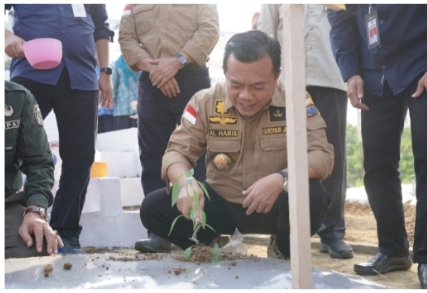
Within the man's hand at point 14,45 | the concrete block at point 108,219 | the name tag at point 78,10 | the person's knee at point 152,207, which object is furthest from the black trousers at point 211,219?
the concrete block at point 108,219

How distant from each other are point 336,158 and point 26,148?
1814 millimetres

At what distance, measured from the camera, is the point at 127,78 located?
7.11 metres

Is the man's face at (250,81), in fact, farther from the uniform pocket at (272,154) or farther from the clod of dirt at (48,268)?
the clod of dirt at (48,268)

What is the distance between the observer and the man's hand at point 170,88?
3.65 m

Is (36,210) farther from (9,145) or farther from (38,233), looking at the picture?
(9,145)

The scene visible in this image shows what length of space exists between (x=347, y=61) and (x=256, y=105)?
62 cm

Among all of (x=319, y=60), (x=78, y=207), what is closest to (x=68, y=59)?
(x=78, y=207)

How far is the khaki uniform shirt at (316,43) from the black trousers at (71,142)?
120 centimetres

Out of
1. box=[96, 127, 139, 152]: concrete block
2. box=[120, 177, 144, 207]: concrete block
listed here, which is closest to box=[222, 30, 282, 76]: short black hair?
box=[120, 177, 144, 207]: concrete block

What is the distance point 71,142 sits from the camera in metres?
3.50

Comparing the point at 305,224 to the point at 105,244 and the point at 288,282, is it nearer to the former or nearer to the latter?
the point at 288,282

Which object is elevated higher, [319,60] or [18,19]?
[18,19]

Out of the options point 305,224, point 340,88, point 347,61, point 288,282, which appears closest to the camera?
point 305,224

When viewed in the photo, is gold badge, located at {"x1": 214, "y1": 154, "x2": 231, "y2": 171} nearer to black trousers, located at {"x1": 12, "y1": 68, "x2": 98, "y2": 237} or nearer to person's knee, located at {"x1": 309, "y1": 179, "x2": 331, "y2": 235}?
person's knee, located at {"x1": 309, "y1": 179, "x2": 331, "y2": 235}
